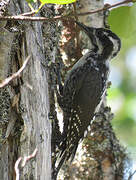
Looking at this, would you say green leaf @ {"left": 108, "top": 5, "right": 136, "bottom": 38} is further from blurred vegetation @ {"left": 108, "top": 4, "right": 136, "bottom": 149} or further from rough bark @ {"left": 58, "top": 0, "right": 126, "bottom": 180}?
blurred vegetation @ {"left": 108, "top": 4, "right": 136, "bottom": 149}

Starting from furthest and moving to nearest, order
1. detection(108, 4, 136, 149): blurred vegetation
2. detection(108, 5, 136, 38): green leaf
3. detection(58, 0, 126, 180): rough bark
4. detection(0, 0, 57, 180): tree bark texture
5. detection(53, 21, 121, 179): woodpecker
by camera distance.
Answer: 1. detection(108, 4, 136, 149): blurred vegetation
2. detection(58, 0, 126, 180): rough bark
3. detection(53, 21, 121, 179): woodpecker
4. detection(0, 0, 57, 180): tree bark texture
5. detection(108, 5, 136, 38): green leaf

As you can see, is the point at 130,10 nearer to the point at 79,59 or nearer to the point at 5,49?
the point at 5,49

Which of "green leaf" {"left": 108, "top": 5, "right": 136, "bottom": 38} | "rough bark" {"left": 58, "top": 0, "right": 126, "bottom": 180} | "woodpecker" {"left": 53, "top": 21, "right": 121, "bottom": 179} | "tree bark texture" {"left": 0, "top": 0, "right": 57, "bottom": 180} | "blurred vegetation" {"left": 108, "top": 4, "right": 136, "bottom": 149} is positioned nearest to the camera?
"green leaf" {"left": 108, "top": 5, "right": 136, "bottom": 38}

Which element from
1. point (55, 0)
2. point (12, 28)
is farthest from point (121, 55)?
point (55, 0)

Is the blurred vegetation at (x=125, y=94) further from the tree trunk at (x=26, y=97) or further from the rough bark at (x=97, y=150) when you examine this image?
the tree trunk at (x=26, y=97)

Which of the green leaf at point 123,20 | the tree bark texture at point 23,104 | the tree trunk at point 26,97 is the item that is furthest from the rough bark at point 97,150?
the green leaf at point 123,20

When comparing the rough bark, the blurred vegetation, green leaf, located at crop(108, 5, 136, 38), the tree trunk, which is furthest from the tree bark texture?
the blurred vegetation

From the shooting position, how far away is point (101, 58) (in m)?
3.57

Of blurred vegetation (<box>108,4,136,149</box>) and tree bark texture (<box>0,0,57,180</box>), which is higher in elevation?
blurred vegetation (<box>108,4,136,149</box>)

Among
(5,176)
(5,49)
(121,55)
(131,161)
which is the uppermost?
(121,55)

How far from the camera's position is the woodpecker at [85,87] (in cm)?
315

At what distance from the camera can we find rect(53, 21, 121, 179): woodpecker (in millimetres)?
3148

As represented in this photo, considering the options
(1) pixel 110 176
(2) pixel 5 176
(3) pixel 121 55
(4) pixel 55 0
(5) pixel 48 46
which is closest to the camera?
(4) pixel 55 0

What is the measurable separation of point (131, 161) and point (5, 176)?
1.85 metres
